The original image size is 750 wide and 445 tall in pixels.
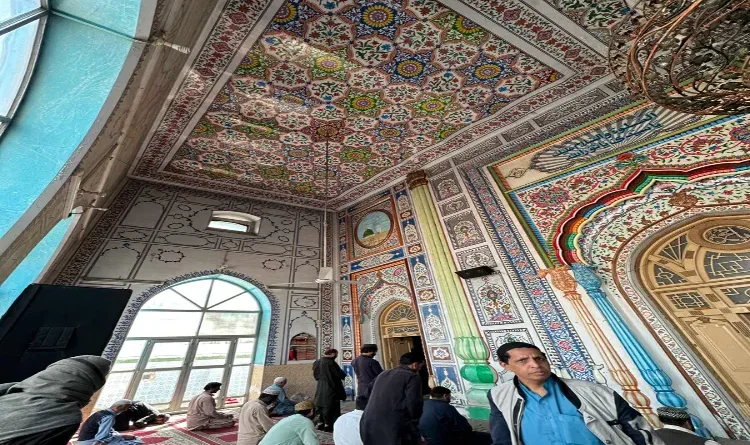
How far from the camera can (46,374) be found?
108cm

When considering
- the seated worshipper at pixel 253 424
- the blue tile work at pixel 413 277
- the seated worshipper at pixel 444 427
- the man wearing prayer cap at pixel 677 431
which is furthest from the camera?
the blue tile work at pixel 413 277

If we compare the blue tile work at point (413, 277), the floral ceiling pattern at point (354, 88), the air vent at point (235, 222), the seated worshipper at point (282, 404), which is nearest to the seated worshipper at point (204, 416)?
the seated worshipper at point (282, 404)

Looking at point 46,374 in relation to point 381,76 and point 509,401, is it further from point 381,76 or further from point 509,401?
point 381,76

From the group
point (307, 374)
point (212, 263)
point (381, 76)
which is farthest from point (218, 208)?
point (381, 76)

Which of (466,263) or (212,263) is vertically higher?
(212,263)

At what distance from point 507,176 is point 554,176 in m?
0.63

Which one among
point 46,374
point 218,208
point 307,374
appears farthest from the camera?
point 218,208

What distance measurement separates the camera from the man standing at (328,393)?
312 centimetres

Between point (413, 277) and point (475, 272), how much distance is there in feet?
3.43

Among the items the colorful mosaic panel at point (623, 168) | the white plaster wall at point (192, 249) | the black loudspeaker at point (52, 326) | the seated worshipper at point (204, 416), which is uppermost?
the white plaster wall at point (192, 249)

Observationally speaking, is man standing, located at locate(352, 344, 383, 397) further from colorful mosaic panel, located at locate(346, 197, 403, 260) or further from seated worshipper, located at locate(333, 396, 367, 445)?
colorful mosaic panel, located at locate(346, 197, 403, 260)

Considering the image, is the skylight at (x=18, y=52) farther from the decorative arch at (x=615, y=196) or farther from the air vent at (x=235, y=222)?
the decorative arch at (x=615, y=196)

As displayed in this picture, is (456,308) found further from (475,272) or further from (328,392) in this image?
(328,392)

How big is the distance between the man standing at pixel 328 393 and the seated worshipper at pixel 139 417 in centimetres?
224
